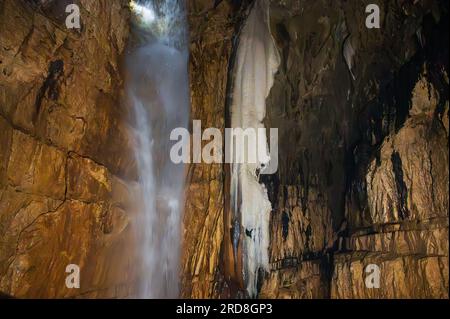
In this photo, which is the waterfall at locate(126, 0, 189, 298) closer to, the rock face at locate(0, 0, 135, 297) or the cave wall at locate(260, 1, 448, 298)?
the rock face at locate(0, 0, 135, 297)

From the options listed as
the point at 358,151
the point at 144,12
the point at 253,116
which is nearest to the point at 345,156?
the point at 358,151

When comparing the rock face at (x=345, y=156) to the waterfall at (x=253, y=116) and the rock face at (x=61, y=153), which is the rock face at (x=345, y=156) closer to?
the waterfall at (x=253, y=116)

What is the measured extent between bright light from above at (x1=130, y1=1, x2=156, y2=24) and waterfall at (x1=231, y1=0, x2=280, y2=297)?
73.6 inches

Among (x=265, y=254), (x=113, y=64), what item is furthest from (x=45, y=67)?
(x=265, y=254)

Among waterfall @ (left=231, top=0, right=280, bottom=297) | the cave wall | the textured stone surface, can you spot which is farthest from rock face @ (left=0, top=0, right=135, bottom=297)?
the cave wall

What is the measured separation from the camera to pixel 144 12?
708 centimetres

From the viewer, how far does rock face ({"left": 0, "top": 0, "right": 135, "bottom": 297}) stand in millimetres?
4270

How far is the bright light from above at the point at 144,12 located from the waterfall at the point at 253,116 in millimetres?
1869

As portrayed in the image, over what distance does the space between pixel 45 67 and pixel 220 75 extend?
3.20 m

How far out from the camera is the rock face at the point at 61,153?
168 inches

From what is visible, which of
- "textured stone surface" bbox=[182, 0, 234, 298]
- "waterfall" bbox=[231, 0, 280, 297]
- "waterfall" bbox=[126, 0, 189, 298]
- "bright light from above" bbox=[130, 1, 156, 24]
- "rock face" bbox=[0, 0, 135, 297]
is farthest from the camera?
"bright light from above" bbox=[130, 1, 156, 24]

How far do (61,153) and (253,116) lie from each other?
304 cm

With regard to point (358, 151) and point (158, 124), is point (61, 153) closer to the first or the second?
point (158, 124)
